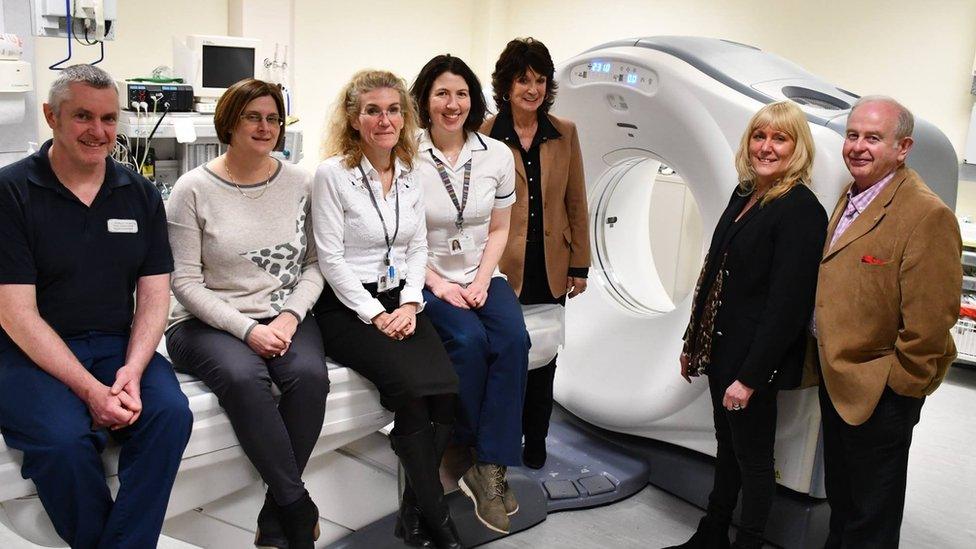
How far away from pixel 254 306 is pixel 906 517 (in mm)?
2073

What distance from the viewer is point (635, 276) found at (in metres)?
3.20

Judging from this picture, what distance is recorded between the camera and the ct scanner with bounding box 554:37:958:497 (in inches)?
93.3

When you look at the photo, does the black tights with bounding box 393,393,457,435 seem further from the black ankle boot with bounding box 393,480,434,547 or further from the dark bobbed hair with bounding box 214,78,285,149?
the dark bobbed hair with bounding box 214,78,285,149

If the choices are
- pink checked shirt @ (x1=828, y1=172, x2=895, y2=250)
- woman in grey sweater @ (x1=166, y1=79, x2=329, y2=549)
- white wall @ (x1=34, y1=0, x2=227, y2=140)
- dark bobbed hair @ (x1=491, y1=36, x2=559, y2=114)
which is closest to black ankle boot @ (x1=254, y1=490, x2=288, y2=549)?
woman in grey sweater @ (x1=166, y1=79, x2=329, y2=549)

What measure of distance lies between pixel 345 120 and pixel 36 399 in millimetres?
860

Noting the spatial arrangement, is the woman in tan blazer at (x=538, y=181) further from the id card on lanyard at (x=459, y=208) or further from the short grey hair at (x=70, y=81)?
the short grey hair at (x=70, y=81)

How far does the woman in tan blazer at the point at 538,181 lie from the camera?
2.35 meters

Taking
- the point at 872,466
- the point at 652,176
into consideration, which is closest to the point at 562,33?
the point at 652,176

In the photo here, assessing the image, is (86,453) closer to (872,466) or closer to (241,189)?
(241,189)

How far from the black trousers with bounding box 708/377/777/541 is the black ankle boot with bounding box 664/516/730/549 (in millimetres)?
92

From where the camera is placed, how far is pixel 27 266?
1.62 m

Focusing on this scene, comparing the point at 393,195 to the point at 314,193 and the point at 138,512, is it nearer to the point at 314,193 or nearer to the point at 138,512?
the point at 314,193

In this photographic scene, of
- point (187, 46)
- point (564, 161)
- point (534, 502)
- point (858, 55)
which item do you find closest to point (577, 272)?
point (564, 161)

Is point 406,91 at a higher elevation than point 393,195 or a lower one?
higher
